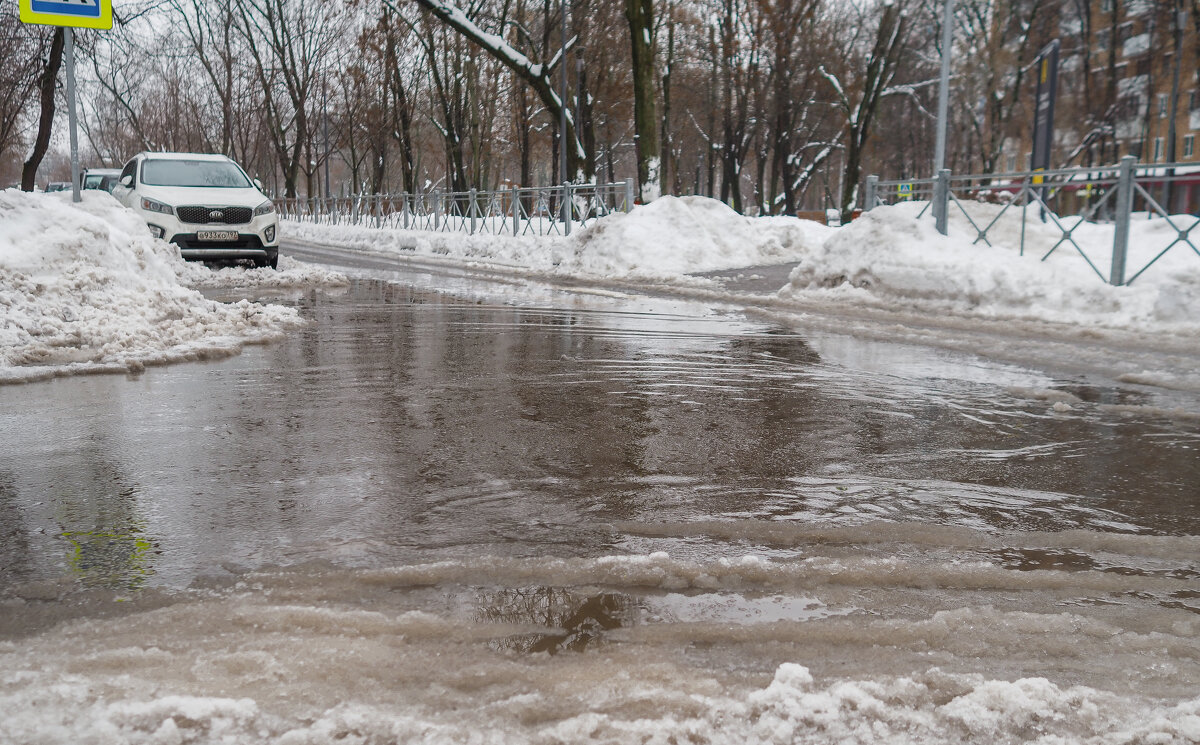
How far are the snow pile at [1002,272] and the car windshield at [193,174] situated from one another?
8886 mm

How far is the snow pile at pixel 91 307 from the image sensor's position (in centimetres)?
685

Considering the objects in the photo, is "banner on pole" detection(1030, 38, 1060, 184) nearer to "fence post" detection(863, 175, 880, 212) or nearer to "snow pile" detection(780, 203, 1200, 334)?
"fence post" detection(863, 175, 880, 212)

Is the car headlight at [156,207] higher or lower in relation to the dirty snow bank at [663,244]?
higher

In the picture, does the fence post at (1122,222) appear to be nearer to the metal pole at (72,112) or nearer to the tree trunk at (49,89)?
the metal pole at (72,112)

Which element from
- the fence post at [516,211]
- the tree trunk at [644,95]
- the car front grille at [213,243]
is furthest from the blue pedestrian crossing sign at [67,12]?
the fence post at [516,211]

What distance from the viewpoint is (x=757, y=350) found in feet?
26.0

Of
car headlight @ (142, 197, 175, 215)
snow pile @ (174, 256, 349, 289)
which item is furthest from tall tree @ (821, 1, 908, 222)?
car headlight @ (142, 197, 175, 215)

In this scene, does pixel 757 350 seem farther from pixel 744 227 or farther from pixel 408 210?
pixel 408 210

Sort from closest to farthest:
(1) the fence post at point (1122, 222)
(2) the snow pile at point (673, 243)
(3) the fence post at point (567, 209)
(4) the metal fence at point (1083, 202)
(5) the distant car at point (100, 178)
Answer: (4) the metal fence at point (1083, 202) → (1) the fence post at point (1122, 222) → (2) the snow pile at point (673, 243) → (3) the fence post at point (567, 209) → (5) the distant car at point (100, 178)

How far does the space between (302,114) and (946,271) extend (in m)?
34.9

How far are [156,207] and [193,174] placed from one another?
142cm

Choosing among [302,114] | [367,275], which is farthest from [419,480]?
[302,114]

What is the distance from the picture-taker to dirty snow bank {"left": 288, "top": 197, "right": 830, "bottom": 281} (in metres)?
17.9

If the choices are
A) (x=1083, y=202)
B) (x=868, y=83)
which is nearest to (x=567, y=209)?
(x=1083, y=202)
